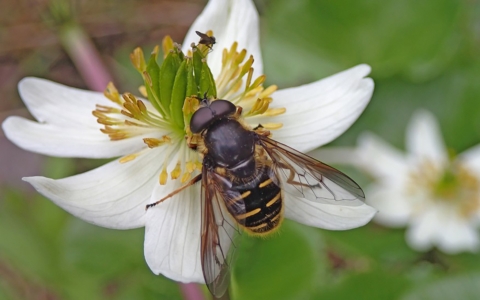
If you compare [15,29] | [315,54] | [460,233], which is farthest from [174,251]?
[15,29]

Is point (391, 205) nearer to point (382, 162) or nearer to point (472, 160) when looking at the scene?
point (382, 162)

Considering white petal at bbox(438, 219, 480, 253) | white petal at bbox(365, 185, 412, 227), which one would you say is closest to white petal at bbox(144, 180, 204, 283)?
white petal at bbox(365, 185, 412, 227)

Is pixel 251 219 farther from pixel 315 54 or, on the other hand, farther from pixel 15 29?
pixel 15 29

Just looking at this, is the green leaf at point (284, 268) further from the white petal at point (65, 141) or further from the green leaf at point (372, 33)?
the green leaf at point (372, 33)

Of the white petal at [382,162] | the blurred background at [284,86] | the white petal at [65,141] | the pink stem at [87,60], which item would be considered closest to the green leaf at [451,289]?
the blurred background at [284,86]

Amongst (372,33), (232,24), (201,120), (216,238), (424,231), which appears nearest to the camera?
(216,238)

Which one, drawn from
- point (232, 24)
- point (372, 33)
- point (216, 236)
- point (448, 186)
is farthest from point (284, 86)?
point (216, 236)
